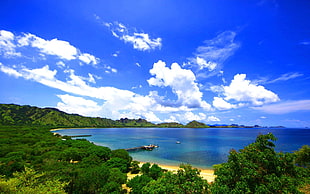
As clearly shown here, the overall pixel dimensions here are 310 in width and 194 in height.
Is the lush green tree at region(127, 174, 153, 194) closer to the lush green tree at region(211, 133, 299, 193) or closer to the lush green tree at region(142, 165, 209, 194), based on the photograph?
the lush green tree at region(142, 165, 209, 194)

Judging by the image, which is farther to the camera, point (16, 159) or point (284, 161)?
point (16, 159)

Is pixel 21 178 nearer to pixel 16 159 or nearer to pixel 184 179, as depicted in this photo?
pixel 184 179

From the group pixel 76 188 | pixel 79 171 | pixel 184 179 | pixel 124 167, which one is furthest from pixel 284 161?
pixel 124 167

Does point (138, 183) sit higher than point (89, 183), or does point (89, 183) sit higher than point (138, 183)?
point (89, 183)

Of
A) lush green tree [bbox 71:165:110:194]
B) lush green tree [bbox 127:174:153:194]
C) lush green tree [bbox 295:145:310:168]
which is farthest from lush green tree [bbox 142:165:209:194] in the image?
lush green tree [bbox 295:145:310:168]

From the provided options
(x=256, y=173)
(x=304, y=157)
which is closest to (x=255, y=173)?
(x=256, y=173)

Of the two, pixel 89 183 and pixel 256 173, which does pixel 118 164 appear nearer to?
pixel 89 183

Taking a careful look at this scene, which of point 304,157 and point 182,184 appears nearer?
point 182,184

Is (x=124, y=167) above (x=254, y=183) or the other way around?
the other way around

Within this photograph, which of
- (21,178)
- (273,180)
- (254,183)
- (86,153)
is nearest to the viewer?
(273,180)

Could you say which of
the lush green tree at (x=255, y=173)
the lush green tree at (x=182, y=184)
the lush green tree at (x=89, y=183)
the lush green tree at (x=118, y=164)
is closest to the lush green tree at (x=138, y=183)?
the lush green tree at (x=89, y=183)

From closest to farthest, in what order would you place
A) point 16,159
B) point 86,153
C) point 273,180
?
point 273,180 → point 16,159 → point 86,153

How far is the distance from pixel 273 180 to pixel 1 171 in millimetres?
37863

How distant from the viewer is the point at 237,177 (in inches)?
535
